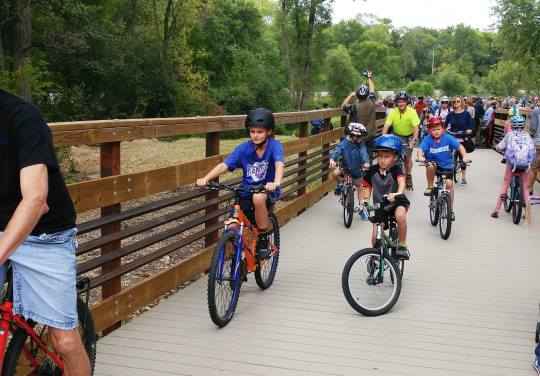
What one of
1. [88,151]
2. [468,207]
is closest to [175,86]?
[88,151]

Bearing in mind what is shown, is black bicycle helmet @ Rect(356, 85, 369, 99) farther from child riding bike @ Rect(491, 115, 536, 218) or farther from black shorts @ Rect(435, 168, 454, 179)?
black shorts @ Rect(435, 168, 454, 179)

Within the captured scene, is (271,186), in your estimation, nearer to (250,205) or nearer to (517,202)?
(250,205)

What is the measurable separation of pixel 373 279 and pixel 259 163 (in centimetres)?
145

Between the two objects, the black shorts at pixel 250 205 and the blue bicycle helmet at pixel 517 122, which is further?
the blue bicycle helmet at pixel 517 122

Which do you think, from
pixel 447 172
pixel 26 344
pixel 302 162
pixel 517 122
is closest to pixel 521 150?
pixel 517 122

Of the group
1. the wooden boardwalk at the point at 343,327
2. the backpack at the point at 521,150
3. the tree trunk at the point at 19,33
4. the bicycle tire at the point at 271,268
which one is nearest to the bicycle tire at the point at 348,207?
the wooden boardwalk at the point at 343,327

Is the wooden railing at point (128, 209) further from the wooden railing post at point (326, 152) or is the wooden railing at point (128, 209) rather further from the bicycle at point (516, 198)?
the wooden railing post at point (326, 152)

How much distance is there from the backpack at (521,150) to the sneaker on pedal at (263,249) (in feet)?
18.4

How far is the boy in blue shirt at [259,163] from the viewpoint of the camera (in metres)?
6.11

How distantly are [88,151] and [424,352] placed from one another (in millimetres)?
23594

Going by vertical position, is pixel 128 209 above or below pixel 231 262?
above

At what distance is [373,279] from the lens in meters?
6.14

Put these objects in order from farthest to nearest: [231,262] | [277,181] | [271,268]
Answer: [271,268]
[277,181]
[231,262]

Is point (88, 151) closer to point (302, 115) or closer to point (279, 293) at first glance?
point (302, 115)
